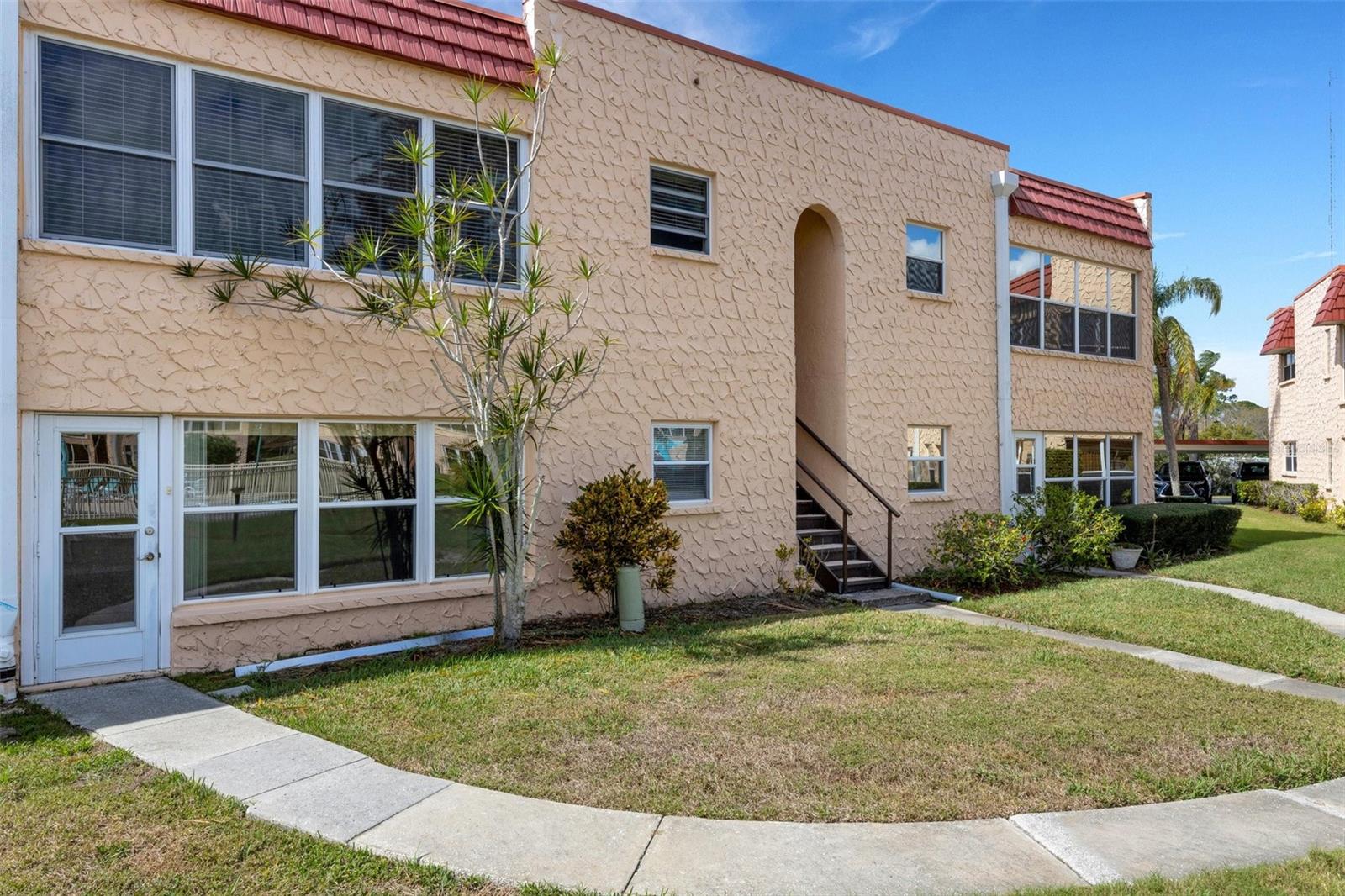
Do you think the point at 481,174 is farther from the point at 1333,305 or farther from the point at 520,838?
the point at 1333,305

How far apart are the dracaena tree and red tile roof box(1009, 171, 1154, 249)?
926 cm

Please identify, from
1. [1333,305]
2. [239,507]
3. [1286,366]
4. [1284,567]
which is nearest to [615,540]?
[239,507]

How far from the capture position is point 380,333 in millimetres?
8898

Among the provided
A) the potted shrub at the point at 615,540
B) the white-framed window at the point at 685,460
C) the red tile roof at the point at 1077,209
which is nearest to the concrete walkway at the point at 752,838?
the potted shrub at the point at 615,540

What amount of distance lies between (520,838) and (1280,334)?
32273mm

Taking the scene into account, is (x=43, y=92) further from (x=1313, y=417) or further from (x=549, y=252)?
(x=1313, y=417)

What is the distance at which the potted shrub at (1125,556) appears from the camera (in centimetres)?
1452

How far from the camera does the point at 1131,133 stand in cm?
1786

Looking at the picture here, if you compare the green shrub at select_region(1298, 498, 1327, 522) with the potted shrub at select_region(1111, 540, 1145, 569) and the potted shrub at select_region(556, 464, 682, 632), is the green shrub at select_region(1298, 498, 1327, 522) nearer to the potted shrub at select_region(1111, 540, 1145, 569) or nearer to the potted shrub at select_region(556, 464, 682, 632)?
the potted shrub at select_region(1111, 540, 1145, 569)

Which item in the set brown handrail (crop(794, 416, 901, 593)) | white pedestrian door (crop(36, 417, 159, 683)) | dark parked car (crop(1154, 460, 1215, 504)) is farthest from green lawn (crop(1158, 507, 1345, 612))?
white pedestrian door (crop(36, 417, 159, 683))

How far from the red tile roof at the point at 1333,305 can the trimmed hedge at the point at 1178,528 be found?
9.95 metres

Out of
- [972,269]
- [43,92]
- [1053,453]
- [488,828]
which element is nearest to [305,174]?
[43,92]

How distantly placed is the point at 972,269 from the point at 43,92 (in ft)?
41.7

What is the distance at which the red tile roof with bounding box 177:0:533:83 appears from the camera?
8.30m
